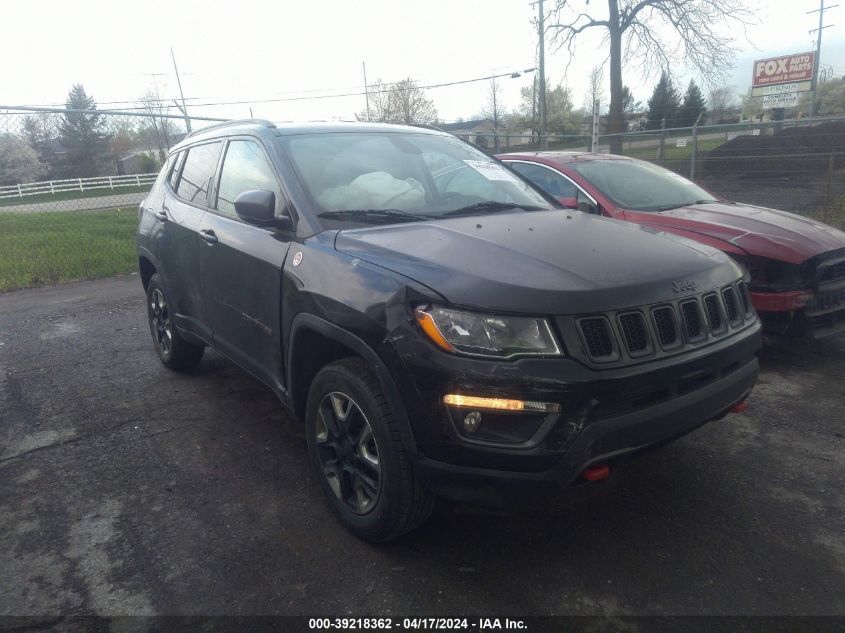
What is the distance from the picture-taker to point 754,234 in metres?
4.91

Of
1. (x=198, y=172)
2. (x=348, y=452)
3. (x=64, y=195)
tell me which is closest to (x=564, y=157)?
(x=198, y=172)

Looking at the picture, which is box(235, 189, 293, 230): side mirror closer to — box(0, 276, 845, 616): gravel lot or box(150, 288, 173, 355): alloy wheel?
box(0, 276, 845, 616): gravel lot

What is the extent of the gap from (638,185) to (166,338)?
14.2ft

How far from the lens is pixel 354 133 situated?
3900 mm

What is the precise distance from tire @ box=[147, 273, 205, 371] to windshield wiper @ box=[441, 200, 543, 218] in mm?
2460

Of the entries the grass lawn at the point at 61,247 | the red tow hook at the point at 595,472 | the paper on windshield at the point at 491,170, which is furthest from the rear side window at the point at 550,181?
the grass lawn at the point at 61,247

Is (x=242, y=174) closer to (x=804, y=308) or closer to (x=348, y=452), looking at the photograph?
(x=348, y=452)

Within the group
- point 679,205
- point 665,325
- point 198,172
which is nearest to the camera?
point 665,325

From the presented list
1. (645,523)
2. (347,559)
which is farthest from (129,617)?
(645,523)

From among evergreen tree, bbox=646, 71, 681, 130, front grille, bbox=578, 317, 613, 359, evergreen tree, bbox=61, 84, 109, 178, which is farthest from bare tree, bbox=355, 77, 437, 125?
front grille, bbox=578, 317, 613, 359

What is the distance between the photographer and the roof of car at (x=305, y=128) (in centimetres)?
380

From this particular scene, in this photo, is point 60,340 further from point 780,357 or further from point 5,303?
point 780,357

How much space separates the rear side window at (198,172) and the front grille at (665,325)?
9.73ft

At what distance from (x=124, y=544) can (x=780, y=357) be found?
4.81 metres
